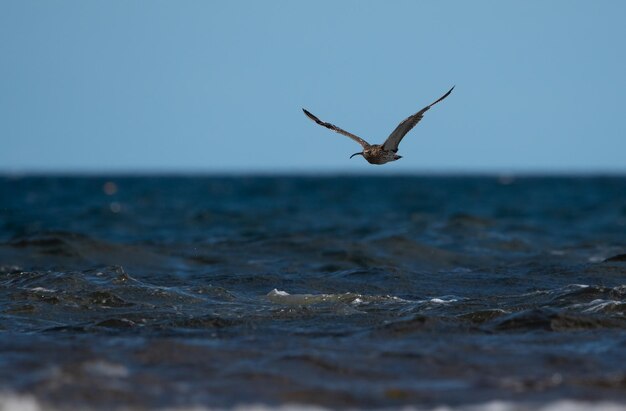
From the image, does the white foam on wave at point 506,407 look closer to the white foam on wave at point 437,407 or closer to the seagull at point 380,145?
the white foam on wave at point 437,407

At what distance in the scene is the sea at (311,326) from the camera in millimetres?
8531

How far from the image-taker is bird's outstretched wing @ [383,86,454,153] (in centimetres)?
1235

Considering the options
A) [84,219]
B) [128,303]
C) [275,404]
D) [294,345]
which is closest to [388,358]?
[294,345]

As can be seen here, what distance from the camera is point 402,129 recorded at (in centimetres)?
1315

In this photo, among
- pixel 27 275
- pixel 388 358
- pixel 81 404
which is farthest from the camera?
pixel 27 275

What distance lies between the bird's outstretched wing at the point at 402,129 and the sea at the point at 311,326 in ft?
6.93

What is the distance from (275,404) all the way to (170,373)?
130cm

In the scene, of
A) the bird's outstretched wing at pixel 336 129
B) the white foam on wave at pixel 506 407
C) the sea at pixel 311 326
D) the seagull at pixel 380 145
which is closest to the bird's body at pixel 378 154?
the seagull at pixel 380 145

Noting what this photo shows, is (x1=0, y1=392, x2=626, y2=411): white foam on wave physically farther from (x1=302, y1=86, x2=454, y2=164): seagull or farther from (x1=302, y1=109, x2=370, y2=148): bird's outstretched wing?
(x1=302, y1=109, x2=370, y2=148): bird's outstretched wing

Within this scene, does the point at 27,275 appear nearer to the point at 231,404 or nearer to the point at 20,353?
the point at 20,353

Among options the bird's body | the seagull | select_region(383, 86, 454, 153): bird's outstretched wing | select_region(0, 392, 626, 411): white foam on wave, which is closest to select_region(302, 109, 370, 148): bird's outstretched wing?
the seagull

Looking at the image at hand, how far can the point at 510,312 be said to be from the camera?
484 inches

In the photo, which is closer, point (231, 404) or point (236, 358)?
point (231, 404)

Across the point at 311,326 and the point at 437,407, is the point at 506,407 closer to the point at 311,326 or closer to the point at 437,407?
the point at 437,407
